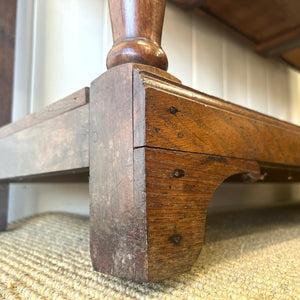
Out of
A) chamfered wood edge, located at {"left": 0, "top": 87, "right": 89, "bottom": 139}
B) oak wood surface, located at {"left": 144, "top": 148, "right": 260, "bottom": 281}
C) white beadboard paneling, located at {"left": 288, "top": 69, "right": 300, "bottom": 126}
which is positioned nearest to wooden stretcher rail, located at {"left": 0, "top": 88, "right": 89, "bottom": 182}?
chamfered wood edge, located at {"left": 0, "top": 87, "right": 89, "bottom": 139}

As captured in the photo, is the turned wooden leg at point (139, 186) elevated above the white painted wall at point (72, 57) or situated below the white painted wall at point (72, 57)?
below

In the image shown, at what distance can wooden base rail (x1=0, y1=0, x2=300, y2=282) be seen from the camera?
11.2 inches

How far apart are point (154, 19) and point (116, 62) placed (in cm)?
7

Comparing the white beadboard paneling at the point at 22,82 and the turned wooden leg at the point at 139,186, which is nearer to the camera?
the turned wooden leg at the point at 139,186

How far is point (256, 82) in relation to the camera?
1.46 metres

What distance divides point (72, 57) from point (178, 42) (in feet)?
1.39

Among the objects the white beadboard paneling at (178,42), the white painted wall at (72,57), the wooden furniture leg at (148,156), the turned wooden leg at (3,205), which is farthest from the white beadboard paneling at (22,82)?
the wooden furniture leg at (148,156)

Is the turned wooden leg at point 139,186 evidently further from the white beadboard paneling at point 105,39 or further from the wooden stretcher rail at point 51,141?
the white beadboard paneling at point 105,39

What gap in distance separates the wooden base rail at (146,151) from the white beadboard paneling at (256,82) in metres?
1.10

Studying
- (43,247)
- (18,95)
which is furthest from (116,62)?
(18,95)

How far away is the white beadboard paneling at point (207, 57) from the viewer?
1.20 metres

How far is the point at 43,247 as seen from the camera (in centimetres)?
51

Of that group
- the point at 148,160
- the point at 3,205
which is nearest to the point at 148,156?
the point at 148,160

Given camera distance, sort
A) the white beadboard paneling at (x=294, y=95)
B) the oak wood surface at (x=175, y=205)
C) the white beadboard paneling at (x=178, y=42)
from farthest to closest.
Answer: the white beadboard paneling at (x=294, y=95), the white beadboard paneling at (x=178, y=42), the oak wood surface at (x=175, y=205)
